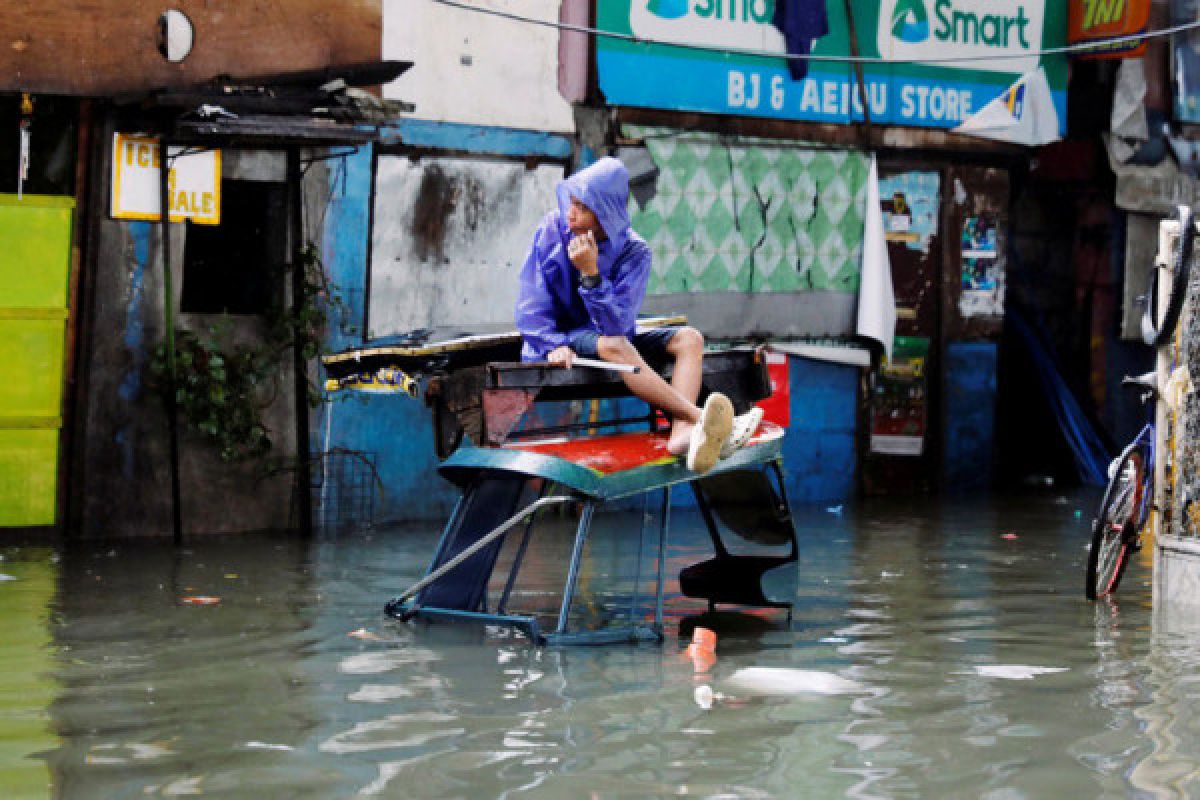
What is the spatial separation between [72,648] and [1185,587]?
17.1ft

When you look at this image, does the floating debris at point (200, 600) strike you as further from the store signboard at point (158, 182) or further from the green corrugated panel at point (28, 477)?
the store signboard at point (158, 182)

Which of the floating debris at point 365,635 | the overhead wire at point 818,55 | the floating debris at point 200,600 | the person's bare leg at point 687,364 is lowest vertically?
the floating debris at point 200,600

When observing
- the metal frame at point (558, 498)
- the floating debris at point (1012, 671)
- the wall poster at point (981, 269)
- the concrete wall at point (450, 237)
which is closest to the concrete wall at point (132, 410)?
the concrete wall at point (450, 237)

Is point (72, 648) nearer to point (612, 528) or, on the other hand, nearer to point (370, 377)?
point (370, 377)

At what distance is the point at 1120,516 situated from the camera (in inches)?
370

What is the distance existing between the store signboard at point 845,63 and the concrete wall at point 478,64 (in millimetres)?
492

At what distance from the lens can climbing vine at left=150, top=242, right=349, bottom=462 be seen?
39.6ft

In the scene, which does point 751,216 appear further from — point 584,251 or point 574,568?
point 574,568

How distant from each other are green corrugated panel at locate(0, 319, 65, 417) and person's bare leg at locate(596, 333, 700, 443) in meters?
4.84

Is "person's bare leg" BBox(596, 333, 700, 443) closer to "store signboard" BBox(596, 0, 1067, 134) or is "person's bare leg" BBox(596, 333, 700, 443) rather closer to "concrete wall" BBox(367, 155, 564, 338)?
"concrete wall" BBox(367, 155, 564, 338)

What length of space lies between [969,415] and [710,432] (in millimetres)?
9335

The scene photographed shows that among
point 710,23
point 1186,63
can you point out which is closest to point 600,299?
point 710,23

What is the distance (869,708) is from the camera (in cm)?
648

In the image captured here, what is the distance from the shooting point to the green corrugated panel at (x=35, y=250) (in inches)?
458
